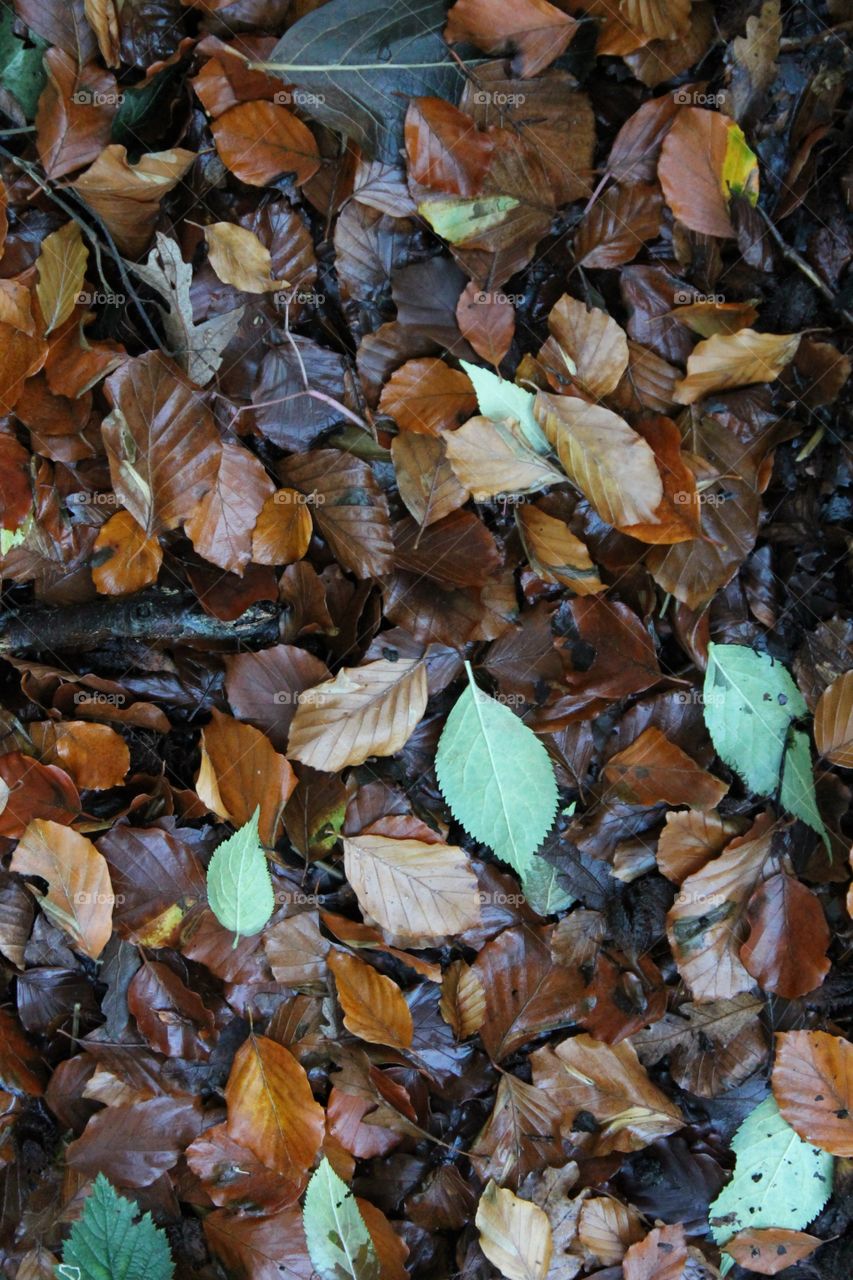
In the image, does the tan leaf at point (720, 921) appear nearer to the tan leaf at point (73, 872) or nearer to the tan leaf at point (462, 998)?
the tan leaf at point (462, 998)

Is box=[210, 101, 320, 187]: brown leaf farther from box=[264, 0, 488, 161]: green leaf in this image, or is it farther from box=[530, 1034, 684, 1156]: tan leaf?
box=[530, 1034, 684, 1156]: tan leaf

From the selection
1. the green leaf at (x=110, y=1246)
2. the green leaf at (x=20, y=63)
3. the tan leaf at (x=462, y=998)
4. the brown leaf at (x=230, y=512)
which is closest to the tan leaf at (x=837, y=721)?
the tan leaf at (x=462, y=998)

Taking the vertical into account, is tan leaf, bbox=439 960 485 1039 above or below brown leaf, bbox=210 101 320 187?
below

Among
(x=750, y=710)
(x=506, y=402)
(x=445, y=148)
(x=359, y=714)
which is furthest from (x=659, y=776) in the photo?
(x=445, y=148)

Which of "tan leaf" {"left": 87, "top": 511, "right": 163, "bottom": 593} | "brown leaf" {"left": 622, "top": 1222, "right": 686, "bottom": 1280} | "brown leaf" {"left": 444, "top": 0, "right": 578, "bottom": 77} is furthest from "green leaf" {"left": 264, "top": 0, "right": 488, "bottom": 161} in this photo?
"brown leaf" {"left": 622, "top": 1222, "right": 686, "bottom": 1280}

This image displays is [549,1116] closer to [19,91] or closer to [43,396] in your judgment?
[43,396]

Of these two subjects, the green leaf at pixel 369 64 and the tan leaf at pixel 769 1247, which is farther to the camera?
the tan leaf at pixel 769 1247
